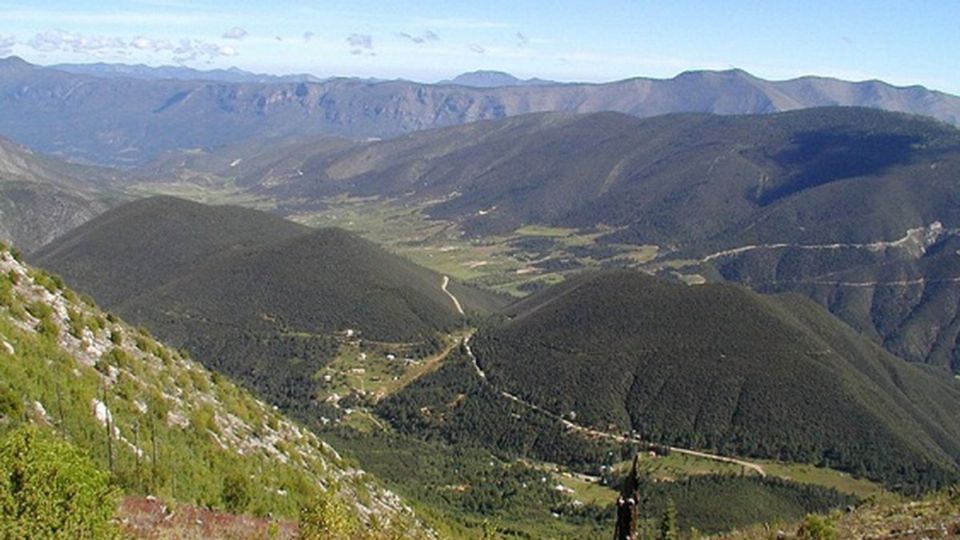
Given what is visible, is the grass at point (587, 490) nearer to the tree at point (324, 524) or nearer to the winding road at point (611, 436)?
the winding road at point (611, 436)

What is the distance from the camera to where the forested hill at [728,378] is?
107 m

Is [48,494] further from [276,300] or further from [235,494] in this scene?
[276,300]

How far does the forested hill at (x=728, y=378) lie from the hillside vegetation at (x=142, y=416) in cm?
7517

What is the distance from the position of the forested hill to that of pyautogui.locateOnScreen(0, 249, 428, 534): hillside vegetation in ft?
247

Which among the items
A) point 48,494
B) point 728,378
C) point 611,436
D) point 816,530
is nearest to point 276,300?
point 611,436

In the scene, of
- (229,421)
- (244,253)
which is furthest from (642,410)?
(244,253)

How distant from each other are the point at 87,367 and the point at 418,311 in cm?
13056

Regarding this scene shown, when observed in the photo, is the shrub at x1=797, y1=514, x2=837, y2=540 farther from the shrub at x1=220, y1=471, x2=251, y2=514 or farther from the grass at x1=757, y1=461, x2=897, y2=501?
the grass at x1=757, y1=461, x2=897, y2=501

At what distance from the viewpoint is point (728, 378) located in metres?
119

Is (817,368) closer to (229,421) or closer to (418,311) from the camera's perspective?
→ (418,311)

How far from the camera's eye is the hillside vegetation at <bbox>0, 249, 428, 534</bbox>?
964 inches

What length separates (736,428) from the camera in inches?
4348

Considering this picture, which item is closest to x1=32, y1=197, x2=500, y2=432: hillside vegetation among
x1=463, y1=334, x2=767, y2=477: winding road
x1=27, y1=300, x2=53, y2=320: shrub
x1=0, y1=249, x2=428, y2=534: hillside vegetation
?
x1=463, y1=334, x2=767, y2=477: winding road

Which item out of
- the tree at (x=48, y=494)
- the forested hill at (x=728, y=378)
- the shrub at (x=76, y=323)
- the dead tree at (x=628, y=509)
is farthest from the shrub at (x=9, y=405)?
the forested hill at (x=728, y=378)
